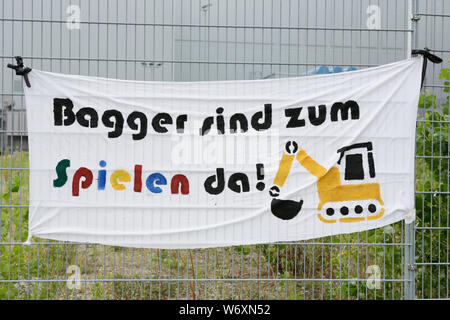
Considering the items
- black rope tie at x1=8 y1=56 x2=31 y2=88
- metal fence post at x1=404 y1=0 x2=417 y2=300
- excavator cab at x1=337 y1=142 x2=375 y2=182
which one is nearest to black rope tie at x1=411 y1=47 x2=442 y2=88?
metal fence post at x1=404 y1=0 x2=417 y2=300

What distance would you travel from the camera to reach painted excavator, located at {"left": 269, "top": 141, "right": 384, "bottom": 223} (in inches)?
173

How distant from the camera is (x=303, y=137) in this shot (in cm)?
439

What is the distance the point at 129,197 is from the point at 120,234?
0.31 meters

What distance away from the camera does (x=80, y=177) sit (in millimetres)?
4262

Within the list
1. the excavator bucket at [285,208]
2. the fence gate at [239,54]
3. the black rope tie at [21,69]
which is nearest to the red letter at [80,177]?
the fence gate at [239,54]

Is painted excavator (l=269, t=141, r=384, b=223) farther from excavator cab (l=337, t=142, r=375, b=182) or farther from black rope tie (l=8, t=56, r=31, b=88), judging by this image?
black rope tie (l=8, t=56, r=31, b=88)

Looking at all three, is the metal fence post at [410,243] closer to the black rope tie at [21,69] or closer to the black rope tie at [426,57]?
the black rope tie at [426,57]

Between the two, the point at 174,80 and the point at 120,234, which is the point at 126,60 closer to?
the point at 174,80

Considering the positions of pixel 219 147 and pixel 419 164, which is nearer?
pixel 219 147

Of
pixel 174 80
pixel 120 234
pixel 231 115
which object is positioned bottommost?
pixel 120 234

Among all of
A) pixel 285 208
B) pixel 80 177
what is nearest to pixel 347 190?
pixel 285 208

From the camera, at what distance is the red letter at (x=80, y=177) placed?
426cm
